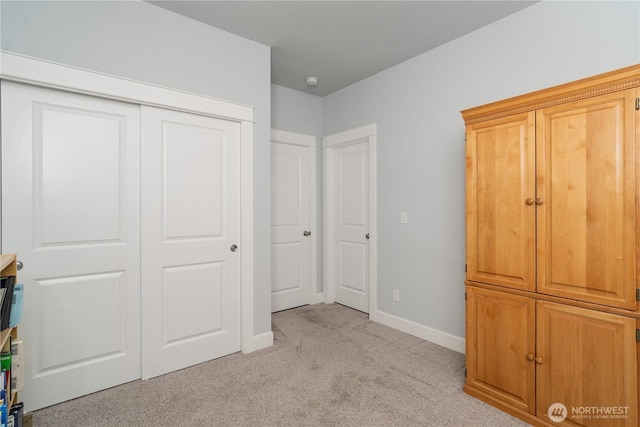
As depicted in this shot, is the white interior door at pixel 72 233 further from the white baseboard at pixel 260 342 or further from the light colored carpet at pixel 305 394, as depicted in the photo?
the white baseboard at pixel 260 342

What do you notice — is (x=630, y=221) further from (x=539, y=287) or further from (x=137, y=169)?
(x=137, y=169)

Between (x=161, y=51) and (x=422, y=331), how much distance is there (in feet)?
10.6

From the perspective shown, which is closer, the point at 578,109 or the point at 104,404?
the point at 578,109

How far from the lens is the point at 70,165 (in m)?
2.02

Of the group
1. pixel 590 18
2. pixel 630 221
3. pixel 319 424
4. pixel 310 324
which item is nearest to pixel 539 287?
pixel 630 221

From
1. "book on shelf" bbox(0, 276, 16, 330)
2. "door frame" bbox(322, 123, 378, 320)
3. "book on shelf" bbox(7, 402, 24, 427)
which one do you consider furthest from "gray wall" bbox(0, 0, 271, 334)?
"book on shelf" bbox(7, 402, 24, 427)

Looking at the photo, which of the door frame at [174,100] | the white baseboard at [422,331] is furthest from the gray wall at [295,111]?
the white baseboard at [422,331]

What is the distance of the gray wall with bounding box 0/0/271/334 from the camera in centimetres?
189

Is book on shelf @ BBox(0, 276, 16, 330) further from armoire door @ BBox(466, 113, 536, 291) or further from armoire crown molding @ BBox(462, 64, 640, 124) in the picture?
armoire crown molding @ BBox(462, 64, 640, 124)

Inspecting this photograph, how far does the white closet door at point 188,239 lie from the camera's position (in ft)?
7.52

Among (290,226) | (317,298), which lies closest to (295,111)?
(290,226)

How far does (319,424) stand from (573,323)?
147 cm

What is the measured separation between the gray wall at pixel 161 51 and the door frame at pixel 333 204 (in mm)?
1231

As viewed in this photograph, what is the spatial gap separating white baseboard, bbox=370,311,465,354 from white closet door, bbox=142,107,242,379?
1532mm
